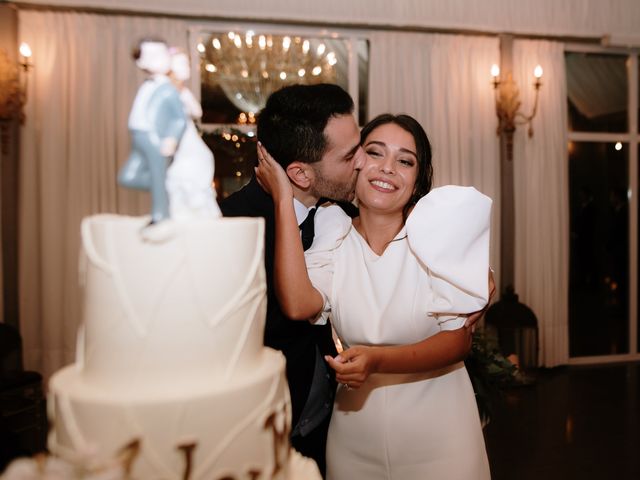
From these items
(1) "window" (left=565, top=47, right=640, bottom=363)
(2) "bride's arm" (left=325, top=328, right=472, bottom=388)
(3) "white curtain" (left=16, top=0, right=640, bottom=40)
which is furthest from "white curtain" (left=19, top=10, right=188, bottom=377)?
(1) "window" (left=565, top=47, right=640, bottom=363)

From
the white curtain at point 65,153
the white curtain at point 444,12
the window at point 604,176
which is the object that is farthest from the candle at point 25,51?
the window at point 604,176

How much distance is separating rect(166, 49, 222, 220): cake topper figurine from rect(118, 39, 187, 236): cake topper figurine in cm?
3

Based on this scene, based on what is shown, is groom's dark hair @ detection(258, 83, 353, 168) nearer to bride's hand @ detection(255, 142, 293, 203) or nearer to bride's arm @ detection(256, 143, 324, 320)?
bride's hand @ detection(255, 142, 293, 203)

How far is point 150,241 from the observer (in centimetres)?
120

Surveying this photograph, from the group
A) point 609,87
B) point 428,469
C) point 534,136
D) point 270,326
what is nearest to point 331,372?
point 270,326

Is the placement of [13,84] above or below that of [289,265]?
above

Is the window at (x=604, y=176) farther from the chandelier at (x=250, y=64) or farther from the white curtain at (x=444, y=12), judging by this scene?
the chandelier at (x=250, y=64)

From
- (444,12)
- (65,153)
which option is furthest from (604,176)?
(65,153)

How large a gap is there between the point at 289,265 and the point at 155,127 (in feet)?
2.47

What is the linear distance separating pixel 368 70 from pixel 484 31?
1270 millimetres

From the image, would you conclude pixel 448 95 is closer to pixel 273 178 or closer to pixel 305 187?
pixel 305 187

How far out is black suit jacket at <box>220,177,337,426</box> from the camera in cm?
220

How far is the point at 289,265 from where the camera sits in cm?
186

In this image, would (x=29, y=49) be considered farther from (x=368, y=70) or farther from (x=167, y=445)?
→ (x=167, y=445)
